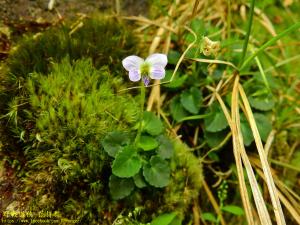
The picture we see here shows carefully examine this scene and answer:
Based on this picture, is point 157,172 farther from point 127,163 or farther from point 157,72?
point 157,72

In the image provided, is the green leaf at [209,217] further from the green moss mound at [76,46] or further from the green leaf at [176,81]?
the green moss mound at [76,46]

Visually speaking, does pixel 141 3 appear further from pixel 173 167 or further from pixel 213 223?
pixel 213 223

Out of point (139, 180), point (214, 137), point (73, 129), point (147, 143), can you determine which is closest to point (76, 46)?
point (73, 129)

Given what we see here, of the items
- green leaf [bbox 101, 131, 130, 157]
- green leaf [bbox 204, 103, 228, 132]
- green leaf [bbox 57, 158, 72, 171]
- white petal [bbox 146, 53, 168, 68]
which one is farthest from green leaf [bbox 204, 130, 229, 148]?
green leaf [bbox 57, 158, 72, 171]

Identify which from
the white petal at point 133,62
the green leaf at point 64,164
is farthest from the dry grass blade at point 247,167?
the green leaf at point 64,164

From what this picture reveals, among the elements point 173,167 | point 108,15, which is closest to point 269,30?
point 108,15
